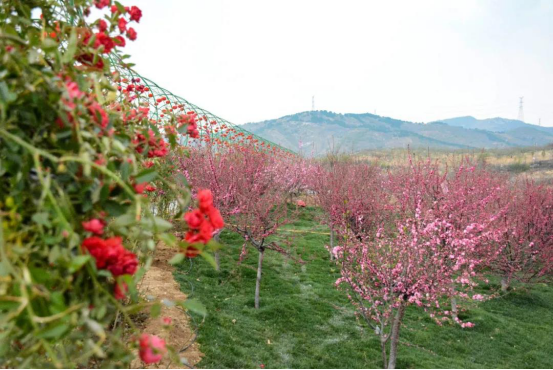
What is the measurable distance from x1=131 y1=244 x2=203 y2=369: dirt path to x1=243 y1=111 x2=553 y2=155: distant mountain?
3610 inches

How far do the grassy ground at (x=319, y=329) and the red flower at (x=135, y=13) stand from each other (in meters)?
3.92

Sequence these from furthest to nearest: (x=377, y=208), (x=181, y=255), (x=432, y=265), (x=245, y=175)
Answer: (x=377, y=208), (x=245, y=175), (x=432, y=265), (x=181, y=255)

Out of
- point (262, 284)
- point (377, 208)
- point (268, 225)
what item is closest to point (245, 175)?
point (268, 225)

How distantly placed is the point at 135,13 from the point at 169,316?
4.38 m

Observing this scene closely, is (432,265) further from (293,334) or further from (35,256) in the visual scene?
(35,256)

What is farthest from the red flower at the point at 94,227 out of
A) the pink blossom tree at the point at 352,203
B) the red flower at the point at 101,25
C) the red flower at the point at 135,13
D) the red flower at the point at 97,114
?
the pink blossom tree at the point at 352,203

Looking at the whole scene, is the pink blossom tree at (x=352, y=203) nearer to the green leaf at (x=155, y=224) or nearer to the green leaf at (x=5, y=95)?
the green leaf at (x=155, y=224)

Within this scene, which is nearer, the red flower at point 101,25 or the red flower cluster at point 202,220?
the red flower cluster at point 202,220

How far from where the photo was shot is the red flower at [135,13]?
118 cm

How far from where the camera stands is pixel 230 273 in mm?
7680

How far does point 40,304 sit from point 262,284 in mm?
7313

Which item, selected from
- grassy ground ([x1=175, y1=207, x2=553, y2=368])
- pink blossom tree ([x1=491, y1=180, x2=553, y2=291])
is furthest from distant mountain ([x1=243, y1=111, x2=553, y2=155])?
grassy ground ([x1=175, y1=207, x2=553, y2=368])

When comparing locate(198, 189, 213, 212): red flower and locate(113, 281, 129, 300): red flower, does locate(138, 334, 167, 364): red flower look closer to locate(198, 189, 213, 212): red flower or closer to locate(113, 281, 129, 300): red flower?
locate(113, 281, 129, 300): red flower

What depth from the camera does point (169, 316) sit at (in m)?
4.86
